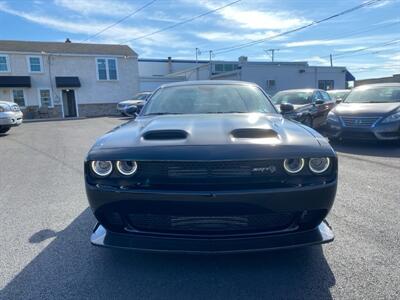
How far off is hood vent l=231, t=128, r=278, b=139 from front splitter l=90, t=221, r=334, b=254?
2.35ft

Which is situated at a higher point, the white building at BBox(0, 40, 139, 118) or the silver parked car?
the white building at BBox(0, 40, 139, 118)

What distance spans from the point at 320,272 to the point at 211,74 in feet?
101

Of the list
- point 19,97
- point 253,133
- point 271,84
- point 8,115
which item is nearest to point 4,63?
point 19,97

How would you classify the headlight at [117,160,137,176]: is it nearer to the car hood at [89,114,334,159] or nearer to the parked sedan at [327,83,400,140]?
the car hood at [89,114,334,159]

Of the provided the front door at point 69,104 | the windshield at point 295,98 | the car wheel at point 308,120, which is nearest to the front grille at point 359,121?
the car wheel at point 308,120

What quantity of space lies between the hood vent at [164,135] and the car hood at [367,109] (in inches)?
267

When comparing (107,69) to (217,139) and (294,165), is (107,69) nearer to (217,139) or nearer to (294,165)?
(217,139)

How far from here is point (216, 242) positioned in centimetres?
229

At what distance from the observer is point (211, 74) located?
1268 inches

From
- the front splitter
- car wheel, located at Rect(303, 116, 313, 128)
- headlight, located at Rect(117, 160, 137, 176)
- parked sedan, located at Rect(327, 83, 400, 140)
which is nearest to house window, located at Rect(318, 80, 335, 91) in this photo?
car wheel, located at Rect(303, 116, 313, 128)

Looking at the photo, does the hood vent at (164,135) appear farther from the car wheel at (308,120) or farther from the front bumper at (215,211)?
the car wheel at (308,120)

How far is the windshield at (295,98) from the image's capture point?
10789 mm

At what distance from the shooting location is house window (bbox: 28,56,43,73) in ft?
84.7

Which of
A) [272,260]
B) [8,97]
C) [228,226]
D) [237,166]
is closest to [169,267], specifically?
[228,226]
